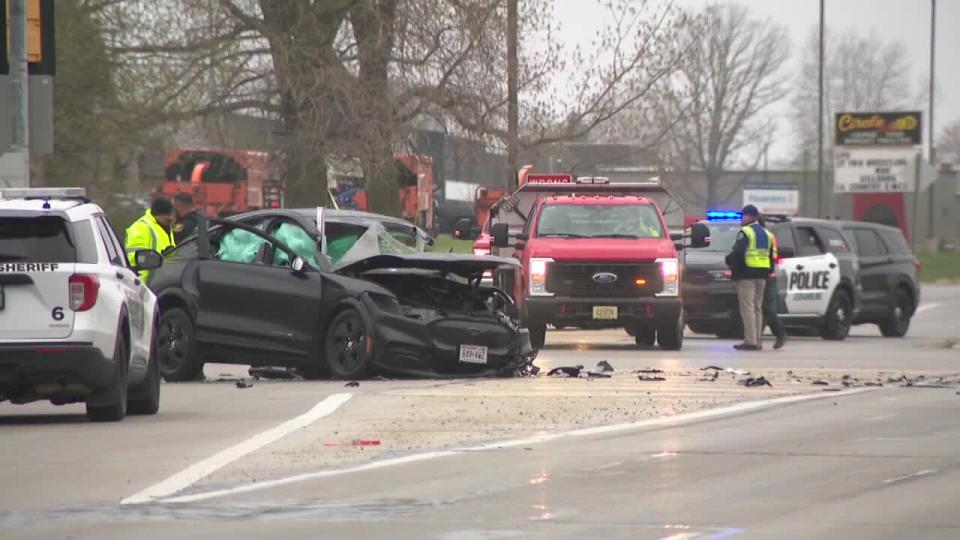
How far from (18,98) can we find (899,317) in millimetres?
15972

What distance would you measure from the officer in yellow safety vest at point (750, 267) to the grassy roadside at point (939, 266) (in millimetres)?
34932

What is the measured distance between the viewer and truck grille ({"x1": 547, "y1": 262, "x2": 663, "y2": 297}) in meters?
24.2

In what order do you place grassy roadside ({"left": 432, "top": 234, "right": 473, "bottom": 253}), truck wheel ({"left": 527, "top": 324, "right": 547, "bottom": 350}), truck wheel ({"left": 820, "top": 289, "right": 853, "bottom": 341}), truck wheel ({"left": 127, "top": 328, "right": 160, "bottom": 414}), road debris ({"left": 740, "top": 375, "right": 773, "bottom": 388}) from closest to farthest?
truck wheel ({"left": 127, "top": 328, "right": 160, "bottom": 414}) < road debris ({"left": 740, "top": 375, "right": 773, "bottom": 388}) < truck wheel ({"left": 527, "top": 324, "right": 547, "bottom": 350}) < truck wheel ({"left": 820, "top": 289, "right": 853, "bottom": 341}) < grassy roadside ({"left": 432, "top": 234, "right": 473, "bottom": 253})

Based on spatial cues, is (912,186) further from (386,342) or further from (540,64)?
(386,342)

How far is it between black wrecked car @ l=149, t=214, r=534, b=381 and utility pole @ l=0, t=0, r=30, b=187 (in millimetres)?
1978

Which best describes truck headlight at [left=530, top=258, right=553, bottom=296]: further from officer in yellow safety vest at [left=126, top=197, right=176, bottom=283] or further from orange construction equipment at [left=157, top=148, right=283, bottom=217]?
orange construction equipment at [left=157, top=148, right=283, bottom=217]

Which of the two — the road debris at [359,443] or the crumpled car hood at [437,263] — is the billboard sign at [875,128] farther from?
the road debris at [359,443]

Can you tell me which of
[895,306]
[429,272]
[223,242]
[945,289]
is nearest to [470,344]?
[429,272]

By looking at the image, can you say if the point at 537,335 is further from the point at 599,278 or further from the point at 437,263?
the point at 437,263

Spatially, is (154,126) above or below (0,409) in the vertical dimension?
above

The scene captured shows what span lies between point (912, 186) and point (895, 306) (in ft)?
136

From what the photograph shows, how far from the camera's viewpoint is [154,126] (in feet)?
117

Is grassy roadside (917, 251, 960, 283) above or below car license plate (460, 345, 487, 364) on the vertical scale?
below

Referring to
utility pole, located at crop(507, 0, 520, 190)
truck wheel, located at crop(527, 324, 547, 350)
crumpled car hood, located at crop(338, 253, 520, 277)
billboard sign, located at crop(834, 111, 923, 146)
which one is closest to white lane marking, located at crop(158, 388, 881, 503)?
crumpled car hood, located at crop(338, 253, 520, 277)
